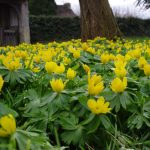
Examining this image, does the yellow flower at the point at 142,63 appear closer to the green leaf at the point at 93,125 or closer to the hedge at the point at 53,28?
the green leaf at the point at 93,125

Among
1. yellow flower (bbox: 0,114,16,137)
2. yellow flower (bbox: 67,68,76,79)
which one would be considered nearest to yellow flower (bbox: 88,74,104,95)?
yellow flower (bbox: 67,68,76,79)

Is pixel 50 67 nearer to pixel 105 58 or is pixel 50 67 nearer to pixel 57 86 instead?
pixel 57 86

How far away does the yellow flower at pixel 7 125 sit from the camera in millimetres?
1203

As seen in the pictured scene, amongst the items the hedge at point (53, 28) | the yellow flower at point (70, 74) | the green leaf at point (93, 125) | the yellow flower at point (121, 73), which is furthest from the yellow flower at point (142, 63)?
the hedge at point (53, 28)

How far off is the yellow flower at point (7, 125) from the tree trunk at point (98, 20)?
770 centimetres

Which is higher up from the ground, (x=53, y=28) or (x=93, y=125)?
(x=93, y=125)

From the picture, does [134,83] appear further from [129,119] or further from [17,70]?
[17,70]

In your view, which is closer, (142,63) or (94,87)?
(94,87)

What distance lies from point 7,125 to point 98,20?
26.0 ft

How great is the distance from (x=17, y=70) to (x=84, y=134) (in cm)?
55

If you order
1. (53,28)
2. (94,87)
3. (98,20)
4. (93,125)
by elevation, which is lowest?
(53,28)

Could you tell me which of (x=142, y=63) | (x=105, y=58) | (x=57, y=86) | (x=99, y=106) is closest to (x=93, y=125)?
(x=99, y=106)

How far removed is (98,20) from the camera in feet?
29.6

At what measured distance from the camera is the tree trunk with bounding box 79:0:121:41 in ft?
29.4
